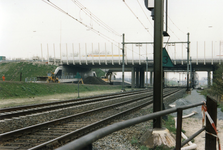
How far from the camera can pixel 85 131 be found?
7.82 m

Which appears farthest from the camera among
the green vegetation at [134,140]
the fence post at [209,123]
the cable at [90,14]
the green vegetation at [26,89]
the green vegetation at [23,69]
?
the green vegetation at [23,69]

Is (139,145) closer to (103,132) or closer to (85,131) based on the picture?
(85,131)

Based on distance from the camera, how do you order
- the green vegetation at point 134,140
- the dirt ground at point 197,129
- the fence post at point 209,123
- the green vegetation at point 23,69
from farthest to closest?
the green vegetation at point 23,69, the dirt ground at point 197,129, the green vegetation at point 134,140, the fence post at point 209,123

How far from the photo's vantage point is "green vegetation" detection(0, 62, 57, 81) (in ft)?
178

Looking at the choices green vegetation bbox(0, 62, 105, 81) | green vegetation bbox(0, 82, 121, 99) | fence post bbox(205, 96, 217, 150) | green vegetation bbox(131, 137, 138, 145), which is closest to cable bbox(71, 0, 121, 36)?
green vegetation bbox(131, 137, 138, 145)

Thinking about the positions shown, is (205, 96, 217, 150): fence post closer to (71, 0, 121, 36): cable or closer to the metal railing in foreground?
the metal railing in foreground

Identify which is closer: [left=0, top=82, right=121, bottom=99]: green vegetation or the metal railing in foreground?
the metal railing in foreground

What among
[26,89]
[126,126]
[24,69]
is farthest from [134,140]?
[24,69]

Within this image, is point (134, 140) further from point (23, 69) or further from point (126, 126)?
point (23, 69)

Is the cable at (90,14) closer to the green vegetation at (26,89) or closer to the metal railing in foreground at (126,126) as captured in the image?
the metal railing in foreground at (126,126)

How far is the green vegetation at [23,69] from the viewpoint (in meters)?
54.2

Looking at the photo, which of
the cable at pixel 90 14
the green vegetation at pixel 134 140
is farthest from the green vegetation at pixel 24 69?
the green vegetation at pixel 134 140

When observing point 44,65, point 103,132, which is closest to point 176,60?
point 44,65

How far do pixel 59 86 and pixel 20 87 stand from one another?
28.7ft
